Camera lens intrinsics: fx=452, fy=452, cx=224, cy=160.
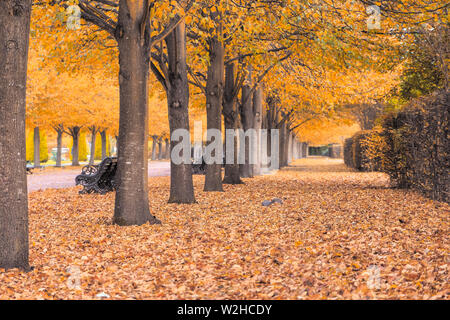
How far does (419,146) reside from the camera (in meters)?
11.1

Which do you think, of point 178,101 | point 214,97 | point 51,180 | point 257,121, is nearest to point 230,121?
point 214,97

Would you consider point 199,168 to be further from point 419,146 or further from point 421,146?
point 421,146

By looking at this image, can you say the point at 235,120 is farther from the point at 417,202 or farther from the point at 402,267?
the point at 402,267

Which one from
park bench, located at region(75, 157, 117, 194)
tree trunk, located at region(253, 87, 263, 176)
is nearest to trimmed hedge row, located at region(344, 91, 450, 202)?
tree trunk, located at region(253, 87, 263, 176)

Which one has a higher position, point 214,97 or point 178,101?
point 214,97

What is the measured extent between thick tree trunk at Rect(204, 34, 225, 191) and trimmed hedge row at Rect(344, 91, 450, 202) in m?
5.04

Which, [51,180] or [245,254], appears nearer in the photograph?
[245,254]

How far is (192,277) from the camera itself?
A: 16.1 feet

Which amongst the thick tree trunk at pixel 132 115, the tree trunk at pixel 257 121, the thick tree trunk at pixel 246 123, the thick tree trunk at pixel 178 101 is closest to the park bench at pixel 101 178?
the thick tree trunk at pixel 178 101

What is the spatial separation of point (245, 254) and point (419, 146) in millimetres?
7122

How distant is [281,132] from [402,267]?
28224 mm

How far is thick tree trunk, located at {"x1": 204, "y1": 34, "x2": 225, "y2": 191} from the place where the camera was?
13.3 meters

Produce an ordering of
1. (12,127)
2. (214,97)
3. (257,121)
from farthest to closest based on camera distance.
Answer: (257,121)
(214,97)
(12,127)
